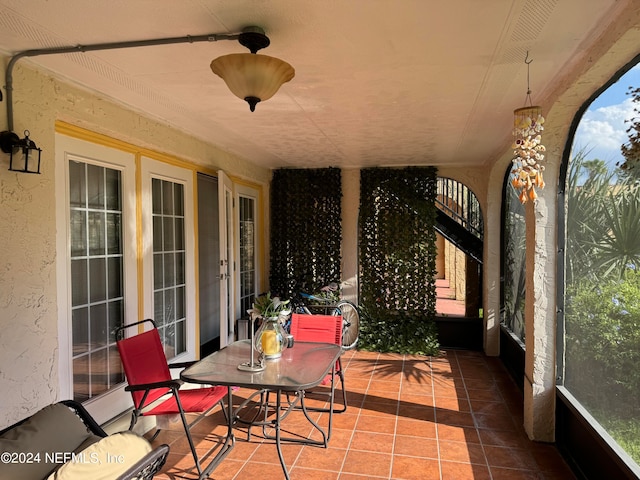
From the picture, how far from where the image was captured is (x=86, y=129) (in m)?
3.11

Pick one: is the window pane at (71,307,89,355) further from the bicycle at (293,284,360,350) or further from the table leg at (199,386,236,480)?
the bicycle at (293,284,360,350)

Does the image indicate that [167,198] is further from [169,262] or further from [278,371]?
[278,371]

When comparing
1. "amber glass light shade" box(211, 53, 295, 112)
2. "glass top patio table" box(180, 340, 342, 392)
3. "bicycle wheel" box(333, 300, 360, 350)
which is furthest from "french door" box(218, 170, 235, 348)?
"amber glass light shade" box(211, 53, 295, 112)

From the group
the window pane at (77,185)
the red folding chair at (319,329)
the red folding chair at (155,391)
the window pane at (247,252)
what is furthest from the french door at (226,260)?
the window pane at (77,185)

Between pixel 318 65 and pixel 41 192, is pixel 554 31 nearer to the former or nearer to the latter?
pixel 318 65

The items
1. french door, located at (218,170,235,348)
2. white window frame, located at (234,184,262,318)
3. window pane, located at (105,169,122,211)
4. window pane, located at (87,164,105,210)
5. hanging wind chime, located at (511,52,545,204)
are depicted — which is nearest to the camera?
hanging wind chime, located at (511,52,545,204)

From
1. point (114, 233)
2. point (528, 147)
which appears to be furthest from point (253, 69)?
point (114, 233)

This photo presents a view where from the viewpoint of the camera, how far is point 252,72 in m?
2.00

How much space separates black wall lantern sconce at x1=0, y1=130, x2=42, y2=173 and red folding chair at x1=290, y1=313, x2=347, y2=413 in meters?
2.40

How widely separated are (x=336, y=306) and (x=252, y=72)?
4.58m

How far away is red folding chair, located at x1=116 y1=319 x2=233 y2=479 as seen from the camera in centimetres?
280

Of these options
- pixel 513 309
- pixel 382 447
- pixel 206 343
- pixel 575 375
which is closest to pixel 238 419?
pixel 382 447

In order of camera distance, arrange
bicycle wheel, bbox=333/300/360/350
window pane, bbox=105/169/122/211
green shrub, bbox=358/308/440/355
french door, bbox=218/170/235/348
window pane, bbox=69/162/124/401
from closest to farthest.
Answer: window pane, bbox=69/162/124/401 < window pane, bbox=105/169/122/211 < french door, bbox=218/170/235/348 < green shrub, bbox=358/308/440/355 < bicycle wheel, bbox=333/300/360/350

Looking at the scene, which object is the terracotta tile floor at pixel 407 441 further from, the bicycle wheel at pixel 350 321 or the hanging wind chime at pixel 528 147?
the hanging wind chime at pixel 528 147
